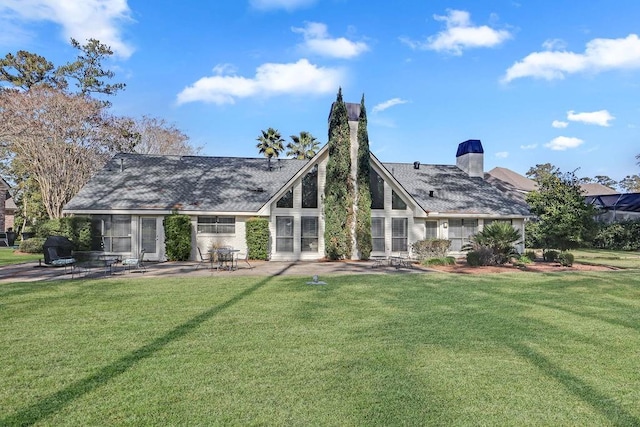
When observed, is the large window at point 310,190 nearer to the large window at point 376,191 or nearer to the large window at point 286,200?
the large window at point 286,200

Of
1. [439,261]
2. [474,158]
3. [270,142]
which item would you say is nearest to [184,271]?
[439,261]

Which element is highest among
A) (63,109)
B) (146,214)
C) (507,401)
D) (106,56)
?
(106,56)

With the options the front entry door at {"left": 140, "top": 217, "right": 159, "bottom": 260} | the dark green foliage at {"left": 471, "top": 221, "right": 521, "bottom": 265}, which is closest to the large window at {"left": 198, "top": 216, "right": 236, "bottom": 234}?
the front entry door at {"left": 140, "top": 217, "right": 159, "bottom": 260}

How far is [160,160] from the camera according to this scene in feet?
80.9

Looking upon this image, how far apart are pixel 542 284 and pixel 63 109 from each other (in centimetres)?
2801

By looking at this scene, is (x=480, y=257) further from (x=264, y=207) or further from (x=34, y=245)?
(x=34, y=245)

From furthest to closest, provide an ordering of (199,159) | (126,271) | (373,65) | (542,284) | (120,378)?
(199,159)
(373,65)
(126,271)
(542,284)
(120,378)

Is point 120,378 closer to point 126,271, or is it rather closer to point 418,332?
point 418,332

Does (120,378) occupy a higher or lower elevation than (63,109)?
lower

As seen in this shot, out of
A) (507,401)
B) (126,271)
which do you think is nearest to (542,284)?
(507,401)

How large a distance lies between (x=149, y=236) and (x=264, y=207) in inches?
224

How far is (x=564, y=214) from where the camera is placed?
1789 centimetres

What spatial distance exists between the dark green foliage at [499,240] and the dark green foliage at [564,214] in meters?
2.47

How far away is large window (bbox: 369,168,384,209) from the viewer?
2098cm
